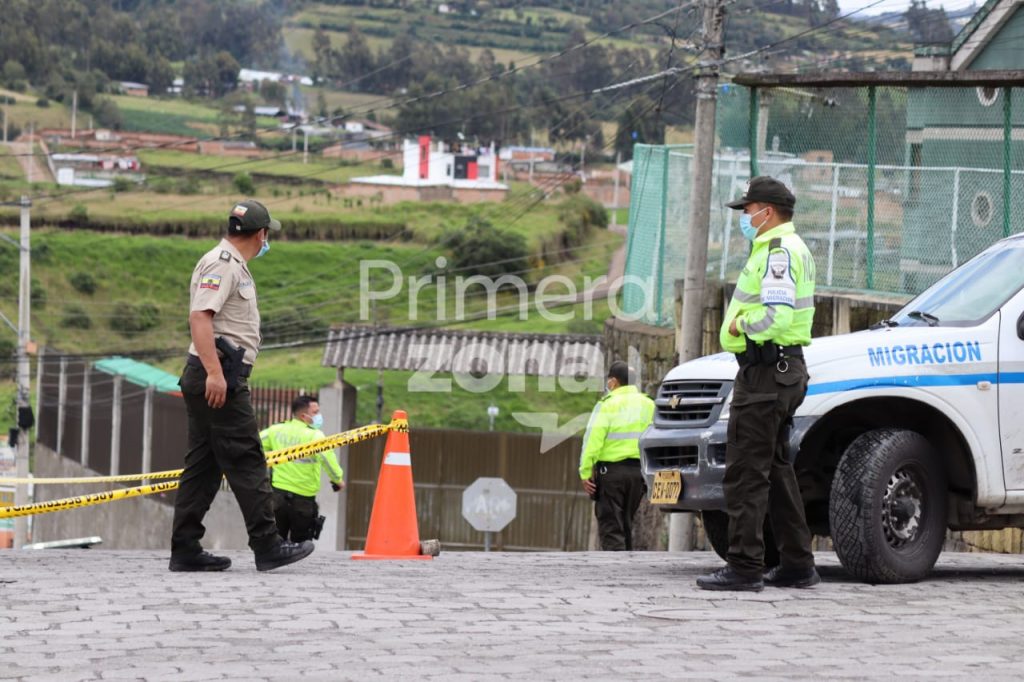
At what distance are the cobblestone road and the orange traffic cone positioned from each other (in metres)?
1.18

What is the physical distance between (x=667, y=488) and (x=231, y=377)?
7.63ft

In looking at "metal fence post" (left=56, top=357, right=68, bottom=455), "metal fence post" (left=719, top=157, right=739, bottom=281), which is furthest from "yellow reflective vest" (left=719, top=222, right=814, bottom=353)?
"metal fence post" (left=56, top=357, right=68, bottom=455)

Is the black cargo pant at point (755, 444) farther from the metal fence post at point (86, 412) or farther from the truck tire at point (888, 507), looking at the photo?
the metal fence post at point (86, 412)

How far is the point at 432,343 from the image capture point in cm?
3253

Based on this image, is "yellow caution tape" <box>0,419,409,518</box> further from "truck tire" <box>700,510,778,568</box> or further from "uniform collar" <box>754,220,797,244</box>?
"uniform collar" <box>754,220,797,244</box>

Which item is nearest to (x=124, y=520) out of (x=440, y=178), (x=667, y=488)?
(x=667, y=488)

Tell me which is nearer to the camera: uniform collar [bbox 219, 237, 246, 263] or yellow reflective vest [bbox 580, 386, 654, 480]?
uniform collar [bbox 219, 237, 246, 263]

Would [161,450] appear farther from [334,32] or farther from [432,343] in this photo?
[334,32]

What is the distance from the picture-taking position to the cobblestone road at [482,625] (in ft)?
19.7

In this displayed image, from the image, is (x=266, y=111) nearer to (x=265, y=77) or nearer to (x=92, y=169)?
(x=265, y=77)

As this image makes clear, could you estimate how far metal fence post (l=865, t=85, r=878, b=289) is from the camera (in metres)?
16.2

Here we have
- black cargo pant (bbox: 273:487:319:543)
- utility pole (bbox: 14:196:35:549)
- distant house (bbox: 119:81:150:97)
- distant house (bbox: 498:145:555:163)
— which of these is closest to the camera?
black cargo pant (bbox: 273:487:319:543)

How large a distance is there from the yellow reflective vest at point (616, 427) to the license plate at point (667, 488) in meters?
3.87

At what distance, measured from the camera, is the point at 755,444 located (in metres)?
7.92
